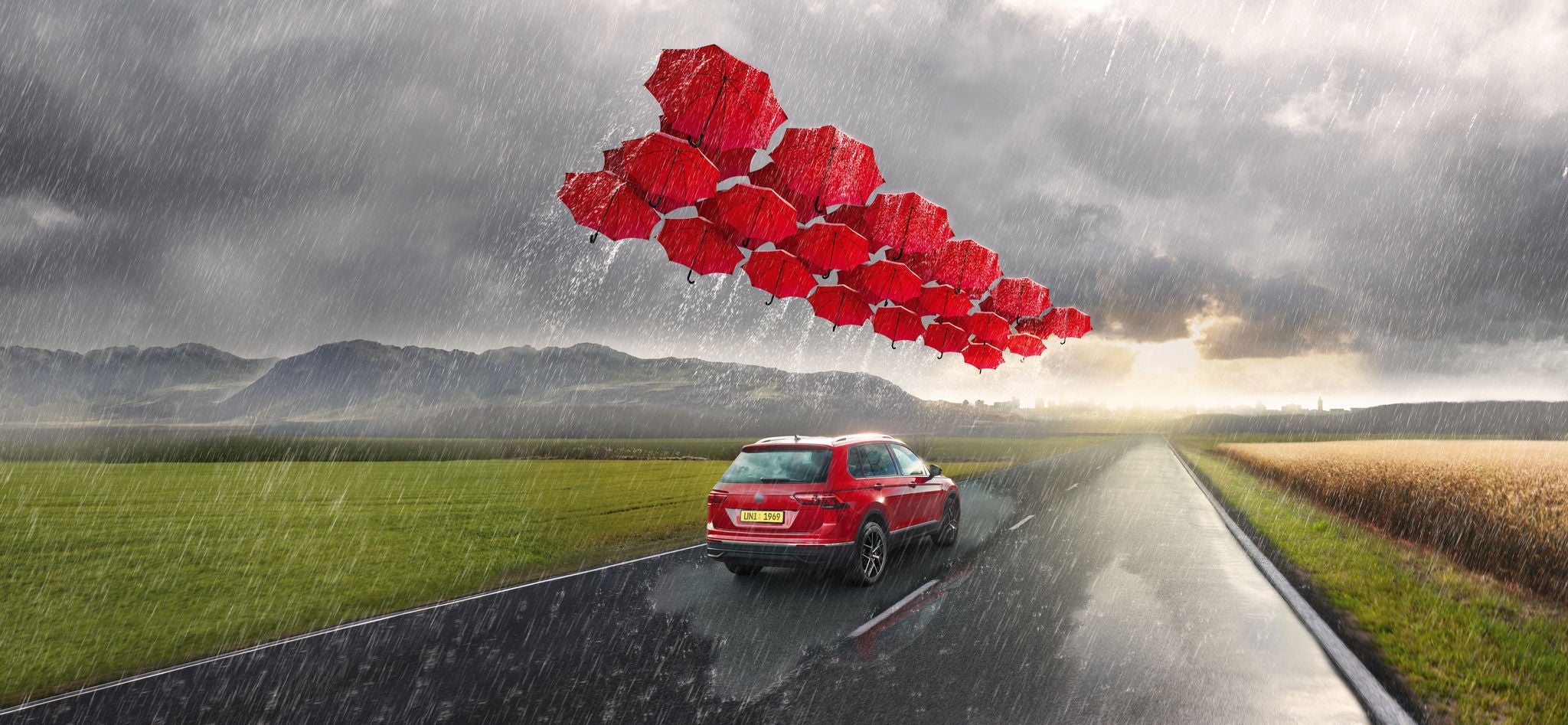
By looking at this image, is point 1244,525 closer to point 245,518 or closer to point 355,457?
point 245,518

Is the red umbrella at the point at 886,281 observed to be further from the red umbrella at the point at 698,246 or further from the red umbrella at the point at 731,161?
the red umbrella at the point at 731,161

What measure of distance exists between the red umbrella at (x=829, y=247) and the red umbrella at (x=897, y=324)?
3.01 metres

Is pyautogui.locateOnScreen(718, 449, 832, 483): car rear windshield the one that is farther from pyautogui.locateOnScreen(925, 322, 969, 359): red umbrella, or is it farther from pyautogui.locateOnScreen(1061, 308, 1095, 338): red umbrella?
pyautogui.locateOnScreen(1061, 308, 1095, 338): red umbrella

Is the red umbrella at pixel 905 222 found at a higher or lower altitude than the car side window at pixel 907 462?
higher

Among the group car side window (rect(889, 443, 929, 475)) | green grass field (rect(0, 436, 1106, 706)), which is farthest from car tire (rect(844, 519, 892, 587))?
green grass field (rect(0, 436, 1106, 706))

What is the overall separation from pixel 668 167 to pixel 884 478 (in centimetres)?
446

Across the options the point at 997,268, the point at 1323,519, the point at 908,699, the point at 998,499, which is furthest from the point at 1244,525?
the point at 908,699

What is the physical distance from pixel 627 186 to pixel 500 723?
4.65m

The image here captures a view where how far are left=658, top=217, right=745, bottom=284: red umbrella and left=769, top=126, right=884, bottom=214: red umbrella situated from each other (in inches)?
50.8

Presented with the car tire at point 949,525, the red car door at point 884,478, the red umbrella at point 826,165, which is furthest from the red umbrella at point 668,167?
the car tire at point 949,525

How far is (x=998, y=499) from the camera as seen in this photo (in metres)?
17.1

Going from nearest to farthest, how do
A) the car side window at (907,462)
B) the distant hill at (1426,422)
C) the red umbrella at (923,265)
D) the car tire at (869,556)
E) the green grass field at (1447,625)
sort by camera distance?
1. the green grass field at (1447,625)
2. the car tire at (869,556)
3. the car side window at (907,462)
4. the red umbrella at (923,265)
5. the distant hill at (1426,422)

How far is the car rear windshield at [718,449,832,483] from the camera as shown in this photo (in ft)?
25.2

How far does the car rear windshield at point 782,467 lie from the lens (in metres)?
7.69
